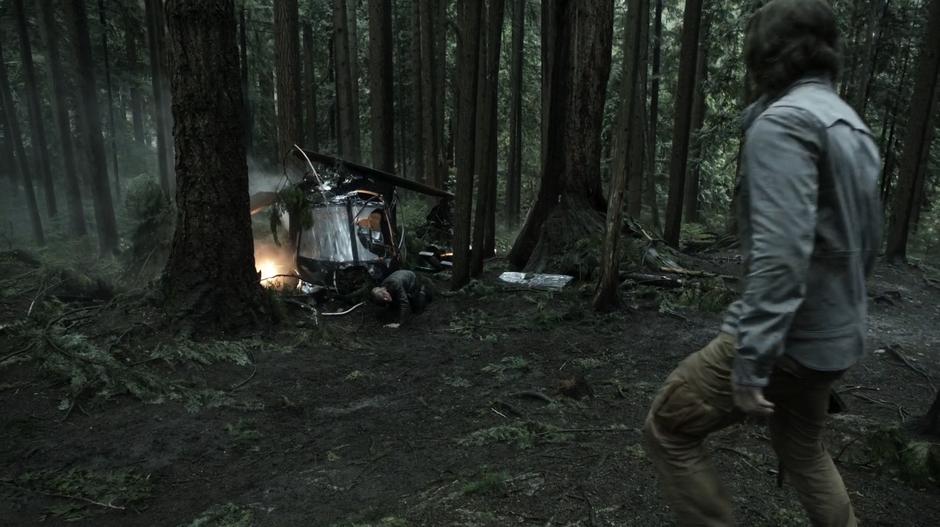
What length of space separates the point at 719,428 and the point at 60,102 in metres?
21.5

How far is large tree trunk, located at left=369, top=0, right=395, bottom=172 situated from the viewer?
1499cm

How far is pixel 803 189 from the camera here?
189cm

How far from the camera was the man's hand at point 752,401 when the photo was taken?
6.31 feet

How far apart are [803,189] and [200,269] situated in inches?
273

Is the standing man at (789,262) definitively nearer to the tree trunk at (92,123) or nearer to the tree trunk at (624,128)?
the tree trunk at (624,128)

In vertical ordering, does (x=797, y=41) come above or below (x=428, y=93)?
below

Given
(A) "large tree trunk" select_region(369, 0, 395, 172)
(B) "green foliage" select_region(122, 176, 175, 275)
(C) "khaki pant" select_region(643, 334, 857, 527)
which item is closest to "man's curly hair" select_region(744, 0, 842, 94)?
(C) "khaki pant" select_region(643, 334, 857, 527)

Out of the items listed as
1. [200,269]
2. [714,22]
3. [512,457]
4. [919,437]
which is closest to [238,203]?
[200,269]

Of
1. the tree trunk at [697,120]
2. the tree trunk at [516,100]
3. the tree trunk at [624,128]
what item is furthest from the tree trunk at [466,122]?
the tree trunk at [697,120]

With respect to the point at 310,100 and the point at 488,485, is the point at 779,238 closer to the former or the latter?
the point at 488,485

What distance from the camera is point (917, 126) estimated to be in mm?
13906

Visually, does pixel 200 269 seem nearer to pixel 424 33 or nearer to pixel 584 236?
pixel 584 236

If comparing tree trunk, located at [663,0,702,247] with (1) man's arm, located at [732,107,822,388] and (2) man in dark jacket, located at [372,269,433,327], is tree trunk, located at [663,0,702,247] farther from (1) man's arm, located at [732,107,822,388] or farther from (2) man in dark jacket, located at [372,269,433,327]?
(1) man's arm, located at [732,107,822,388]

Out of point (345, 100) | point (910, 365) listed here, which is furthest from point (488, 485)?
point (345, 100)
